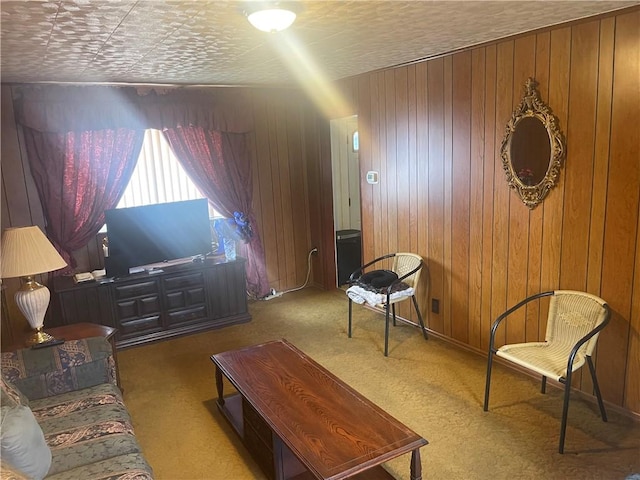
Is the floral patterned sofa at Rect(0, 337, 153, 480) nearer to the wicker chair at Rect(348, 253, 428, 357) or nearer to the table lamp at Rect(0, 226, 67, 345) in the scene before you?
the table lamp at Rect(0, 226, 67, 345)

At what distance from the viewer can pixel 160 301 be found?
4418 millimetres

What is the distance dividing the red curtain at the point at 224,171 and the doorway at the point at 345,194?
2.89ft

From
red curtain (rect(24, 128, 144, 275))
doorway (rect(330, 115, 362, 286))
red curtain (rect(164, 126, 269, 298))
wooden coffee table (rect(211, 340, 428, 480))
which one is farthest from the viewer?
doorway (rect(330, 115, 362, 286))

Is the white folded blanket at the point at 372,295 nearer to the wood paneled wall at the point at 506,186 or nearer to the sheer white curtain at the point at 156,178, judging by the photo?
the wood paneled wall at the point at 506,186

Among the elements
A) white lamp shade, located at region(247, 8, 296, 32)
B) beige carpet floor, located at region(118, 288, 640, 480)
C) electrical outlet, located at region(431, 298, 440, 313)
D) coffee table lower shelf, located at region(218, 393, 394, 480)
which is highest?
white lamp shade, located at region(247, 8, 296, 32)

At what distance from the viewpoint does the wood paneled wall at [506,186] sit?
2.76m

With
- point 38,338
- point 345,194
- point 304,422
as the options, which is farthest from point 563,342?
point 38,338

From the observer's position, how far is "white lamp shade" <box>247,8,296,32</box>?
2.22 m

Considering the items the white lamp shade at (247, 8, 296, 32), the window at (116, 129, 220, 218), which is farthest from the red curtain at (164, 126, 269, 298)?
the white lamp shade at (247, 8, 296, 32)

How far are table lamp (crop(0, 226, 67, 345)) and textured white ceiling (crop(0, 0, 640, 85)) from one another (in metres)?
1.08

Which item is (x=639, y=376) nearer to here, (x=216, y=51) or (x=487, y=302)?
(x=487, y=302)

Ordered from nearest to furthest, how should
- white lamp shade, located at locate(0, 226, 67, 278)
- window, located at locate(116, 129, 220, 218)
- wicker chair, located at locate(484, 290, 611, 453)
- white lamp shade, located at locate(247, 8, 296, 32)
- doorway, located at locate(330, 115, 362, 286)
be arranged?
white lamp shade, located at locate(247, 8, 296, 32), wicker chair, located at locate(484, 290, 611, 453), white lamp shade, located at locate(0, 226, 67, 278), window, located at locate(116, 129, 220, 218), doorway, located at locate(330, 115, 362, 286)

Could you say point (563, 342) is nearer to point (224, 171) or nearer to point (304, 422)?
point (304, 422)

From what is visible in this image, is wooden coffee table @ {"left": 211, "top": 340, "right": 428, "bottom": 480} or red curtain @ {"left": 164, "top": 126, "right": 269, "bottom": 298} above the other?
red curtain @ {"left": 164, "top": 126, "right": 269, "bottom": 298}
